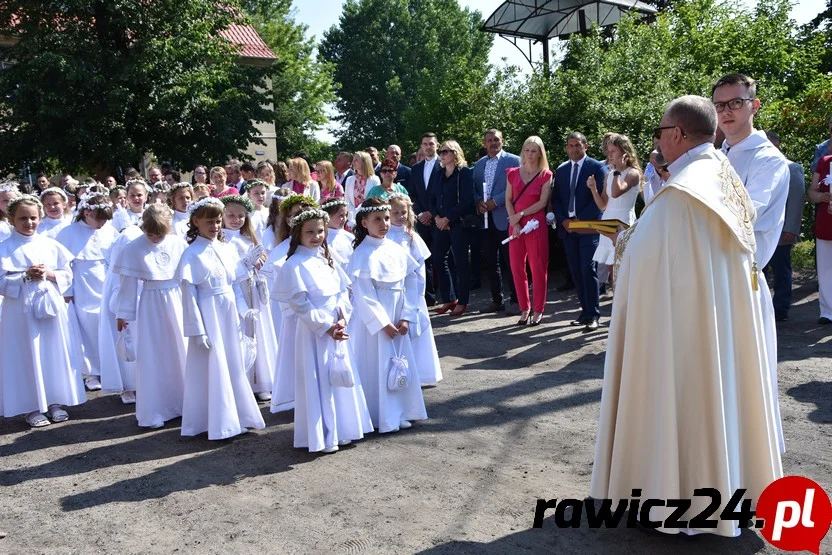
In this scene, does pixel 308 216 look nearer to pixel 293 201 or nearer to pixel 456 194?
pixel 293 201

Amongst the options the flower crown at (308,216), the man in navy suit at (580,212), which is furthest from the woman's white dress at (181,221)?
the man in navy suit at (580,212)

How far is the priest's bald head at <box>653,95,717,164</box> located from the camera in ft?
13.8

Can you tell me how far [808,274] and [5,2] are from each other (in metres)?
24.9

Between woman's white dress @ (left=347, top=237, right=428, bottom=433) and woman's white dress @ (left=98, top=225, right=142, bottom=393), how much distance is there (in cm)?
272

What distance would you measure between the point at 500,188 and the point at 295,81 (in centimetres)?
4229

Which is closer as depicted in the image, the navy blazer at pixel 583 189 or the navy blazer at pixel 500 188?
the navy blazer at pixel 583 189

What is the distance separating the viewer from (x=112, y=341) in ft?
28.4

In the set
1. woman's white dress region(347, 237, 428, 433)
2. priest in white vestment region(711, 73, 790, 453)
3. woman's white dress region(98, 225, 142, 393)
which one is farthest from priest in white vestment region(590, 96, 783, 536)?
woman's white dress region(98, 225, 142, 393)

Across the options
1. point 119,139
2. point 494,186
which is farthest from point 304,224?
point 119,139

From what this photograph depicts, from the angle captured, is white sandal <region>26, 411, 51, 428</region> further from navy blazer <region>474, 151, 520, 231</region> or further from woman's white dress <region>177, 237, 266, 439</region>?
navy blazer <region>474, 151, 520, 231</region>

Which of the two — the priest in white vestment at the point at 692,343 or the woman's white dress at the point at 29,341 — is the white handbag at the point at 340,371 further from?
the woman's white dress at the point at 29,341

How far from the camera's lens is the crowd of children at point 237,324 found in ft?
20.5

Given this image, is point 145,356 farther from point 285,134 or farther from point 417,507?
point 285,134

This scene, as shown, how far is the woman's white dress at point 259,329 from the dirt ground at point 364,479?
1.87 ft
